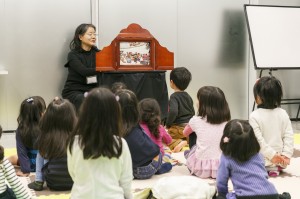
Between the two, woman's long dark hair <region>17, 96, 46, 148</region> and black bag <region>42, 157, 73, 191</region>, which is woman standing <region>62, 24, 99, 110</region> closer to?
woman's long dark hair <region>17, 96, 46, 148</region>

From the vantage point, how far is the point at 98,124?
6.37 ft

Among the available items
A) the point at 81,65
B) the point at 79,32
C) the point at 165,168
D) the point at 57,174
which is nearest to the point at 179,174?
the point at 165,168

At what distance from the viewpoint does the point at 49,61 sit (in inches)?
212

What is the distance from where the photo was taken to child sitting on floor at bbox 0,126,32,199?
85.2 inches

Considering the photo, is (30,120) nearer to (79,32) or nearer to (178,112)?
(178,112)

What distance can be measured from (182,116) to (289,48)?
7.73 feet

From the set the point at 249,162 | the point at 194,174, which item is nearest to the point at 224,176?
the point at 249,162

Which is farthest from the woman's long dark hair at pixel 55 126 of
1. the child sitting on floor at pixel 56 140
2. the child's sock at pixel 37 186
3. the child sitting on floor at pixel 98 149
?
the child sitting on floor at pixel 98 149

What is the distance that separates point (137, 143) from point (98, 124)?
109cm

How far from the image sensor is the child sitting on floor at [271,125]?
3.13m

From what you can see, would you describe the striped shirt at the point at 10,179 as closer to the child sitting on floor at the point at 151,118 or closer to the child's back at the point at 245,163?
the child's back at the point at 245,163

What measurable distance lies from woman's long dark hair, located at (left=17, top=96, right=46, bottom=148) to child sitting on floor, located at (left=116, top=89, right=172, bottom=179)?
603mm

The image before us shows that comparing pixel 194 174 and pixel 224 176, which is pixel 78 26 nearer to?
pixel 194 174

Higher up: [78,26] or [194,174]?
[78,26]
